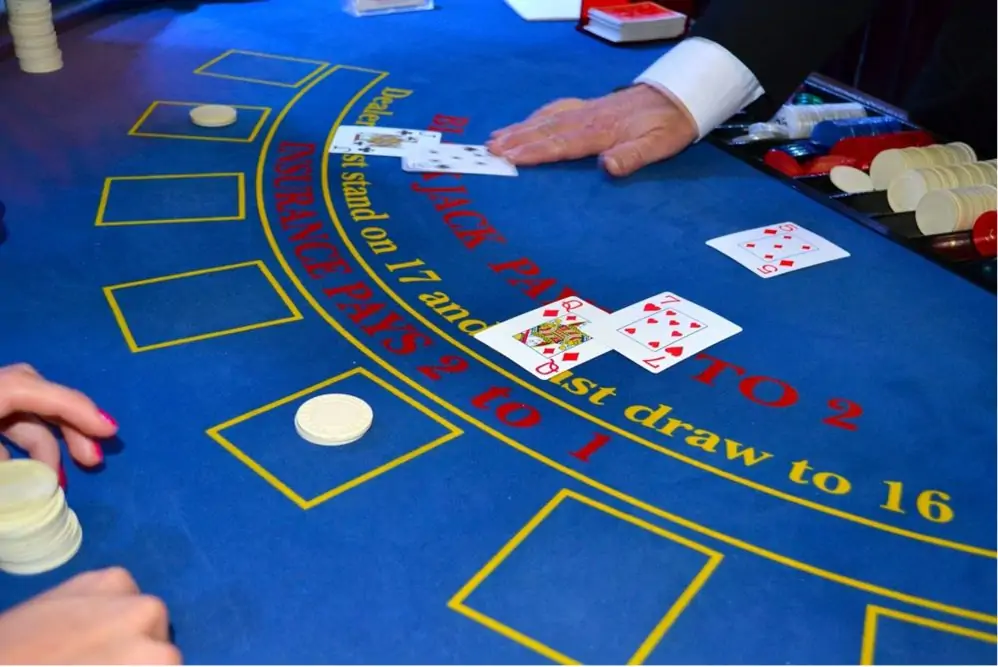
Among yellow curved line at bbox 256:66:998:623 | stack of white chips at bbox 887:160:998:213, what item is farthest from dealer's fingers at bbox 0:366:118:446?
stack of white chips at bbox 887:160:998:213

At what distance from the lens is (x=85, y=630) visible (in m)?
0.82

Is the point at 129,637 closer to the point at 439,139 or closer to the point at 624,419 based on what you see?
the point at 624,419

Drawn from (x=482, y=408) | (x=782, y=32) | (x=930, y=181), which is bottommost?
(x=482, y=408)

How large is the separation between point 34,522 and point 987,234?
1637mm

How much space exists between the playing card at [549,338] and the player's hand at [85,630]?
65 centimetres

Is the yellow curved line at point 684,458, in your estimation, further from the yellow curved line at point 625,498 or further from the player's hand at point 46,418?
the player's hand at point 46,418

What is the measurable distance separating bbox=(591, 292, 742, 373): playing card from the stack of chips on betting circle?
0.78 m

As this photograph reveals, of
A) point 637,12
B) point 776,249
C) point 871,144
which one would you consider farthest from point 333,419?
point 637,12

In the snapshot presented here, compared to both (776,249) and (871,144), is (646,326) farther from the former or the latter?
(871,144)

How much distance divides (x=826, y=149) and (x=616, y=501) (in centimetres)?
138

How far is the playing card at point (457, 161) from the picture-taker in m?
1.98

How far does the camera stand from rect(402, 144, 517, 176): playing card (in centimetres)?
198

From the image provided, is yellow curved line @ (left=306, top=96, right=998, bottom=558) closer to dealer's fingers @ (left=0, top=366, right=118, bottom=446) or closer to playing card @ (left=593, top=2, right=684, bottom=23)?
dealer's fingers @ (left=0, top=366, right=118, bottom=446)

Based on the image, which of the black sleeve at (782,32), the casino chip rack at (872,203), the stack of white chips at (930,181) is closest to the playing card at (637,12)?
the casino chip rack at (872,203)
